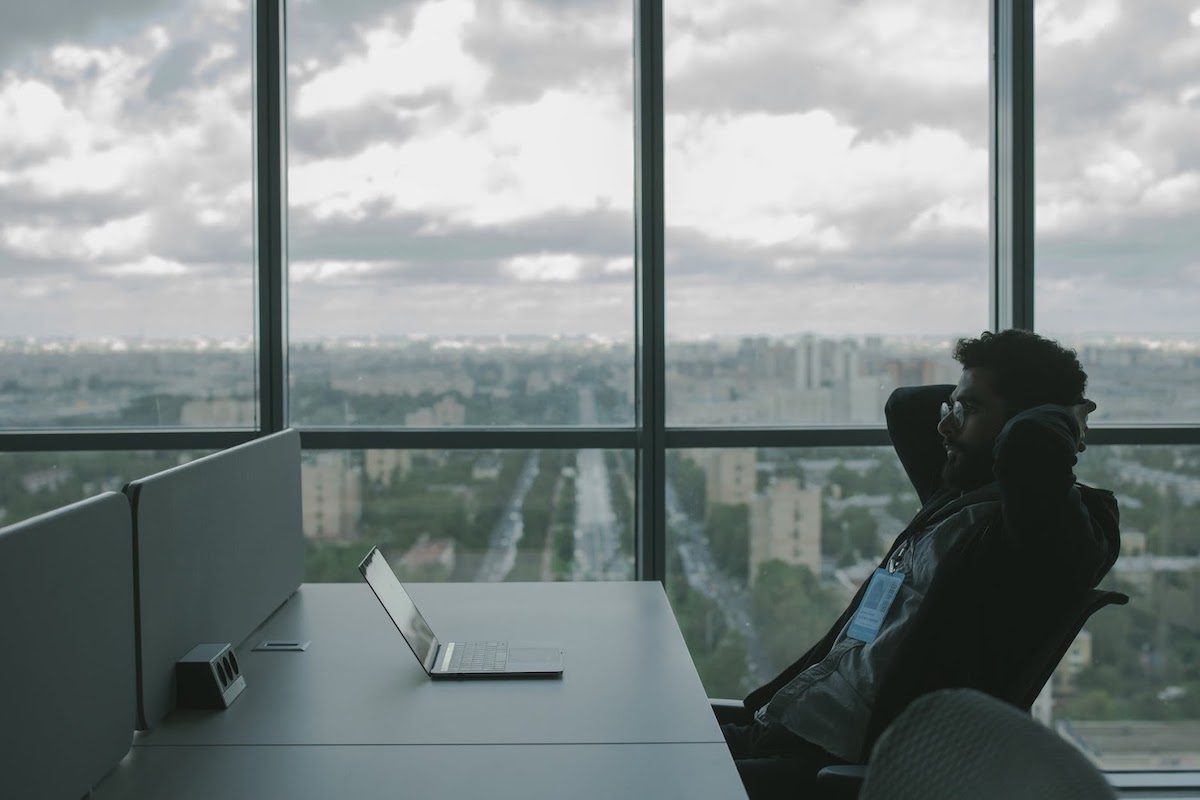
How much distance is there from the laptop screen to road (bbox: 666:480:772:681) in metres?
1.40

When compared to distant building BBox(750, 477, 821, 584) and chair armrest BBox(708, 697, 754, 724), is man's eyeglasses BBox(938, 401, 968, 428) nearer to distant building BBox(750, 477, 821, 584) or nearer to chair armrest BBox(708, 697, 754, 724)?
chair armrest BBox(708, 697, 754, 724)

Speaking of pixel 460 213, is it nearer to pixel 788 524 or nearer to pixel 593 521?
pixel 593 521

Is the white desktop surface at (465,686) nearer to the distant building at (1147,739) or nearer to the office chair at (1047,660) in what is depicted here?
the office chair at (1047,660)

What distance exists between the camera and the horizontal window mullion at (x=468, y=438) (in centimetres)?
329

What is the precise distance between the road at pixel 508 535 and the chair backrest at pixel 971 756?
271cm

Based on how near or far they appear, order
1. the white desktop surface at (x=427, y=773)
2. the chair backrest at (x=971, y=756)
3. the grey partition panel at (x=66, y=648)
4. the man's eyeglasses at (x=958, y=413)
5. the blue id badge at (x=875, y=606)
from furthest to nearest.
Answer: the man's eyeglasses at (x=958, y=413) < the blue id badge at (x=875, y=606) < the white desktop surface at (x=427, y=773) < the grey partition panel at (x=66, y=648) < the chair backrest at (x=971, y=756)

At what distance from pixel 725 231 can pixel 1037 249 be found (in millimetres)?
1042

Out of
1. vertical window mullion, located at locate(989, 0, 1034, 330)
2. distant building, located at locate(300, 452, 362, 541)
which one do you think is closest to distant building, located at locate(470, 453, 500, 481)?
distant building, located at locate(300, 452, 362, 541)

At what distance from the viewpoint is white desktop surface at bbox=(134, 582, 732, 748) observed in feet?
5.31

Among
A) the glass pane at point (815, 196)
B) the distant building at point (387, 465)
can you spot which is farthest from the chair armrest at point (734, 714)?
the distant building at point (387, 465)

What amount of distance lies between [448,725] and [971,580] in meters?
0.96

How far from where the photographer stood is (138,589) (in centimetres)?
159

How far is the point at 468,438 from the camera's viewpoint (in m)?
3.31

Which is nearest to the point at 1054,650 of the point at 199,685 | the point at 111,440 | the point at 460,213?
the point at 199,685
